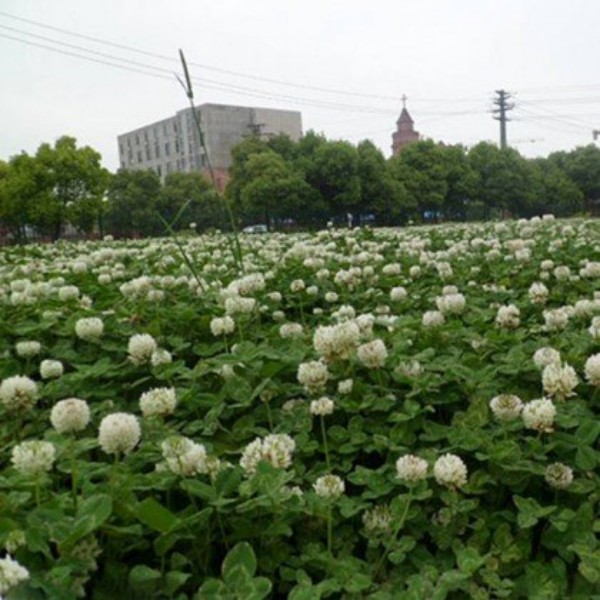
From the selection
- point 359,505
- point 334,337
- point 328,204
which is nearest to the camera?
point 359,505

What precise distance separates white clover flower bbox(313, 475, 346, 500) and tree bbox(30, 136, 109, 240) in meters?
30.2

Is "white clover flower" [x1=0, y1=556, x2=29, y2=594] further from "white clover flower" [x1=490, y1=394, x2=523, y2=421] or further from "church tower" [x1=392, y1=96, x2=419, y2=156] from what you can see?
"church tower" [x1=392, y1=96, x2=419, y2=156]

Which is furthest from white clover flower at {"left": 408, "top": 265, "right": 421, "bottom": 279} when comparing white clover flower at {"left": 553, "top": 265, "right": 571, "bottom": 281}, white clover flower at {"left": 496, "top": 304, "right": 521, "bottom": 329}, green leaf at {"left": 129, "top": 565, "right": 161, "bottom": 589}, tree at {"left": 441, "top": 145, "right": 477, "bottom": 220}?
tree at {"left": 441, "top": 145, "right": 477, "bottom": 220}

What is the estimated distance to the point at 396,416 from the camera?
1.80 m

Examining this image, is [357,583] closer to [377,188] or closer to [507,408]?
[507,408]

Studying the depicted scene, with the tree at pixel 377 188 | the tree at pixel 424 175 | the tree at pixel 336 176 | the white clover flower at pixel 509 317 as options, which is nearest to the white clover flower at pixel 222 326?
the white clover flower at pixel 509 317

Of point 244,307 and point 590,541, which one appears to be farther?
point 244,307

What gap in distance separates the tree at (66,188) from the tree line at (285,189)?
43 mm

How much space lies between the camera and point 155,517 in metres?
1.25

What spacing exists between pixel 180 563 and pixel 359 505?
0.43 metres

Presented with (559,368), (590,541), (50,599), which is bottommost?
(590,541)

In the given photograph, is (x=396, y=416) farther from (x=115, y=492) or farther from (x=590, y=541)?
(x=115, y=492)

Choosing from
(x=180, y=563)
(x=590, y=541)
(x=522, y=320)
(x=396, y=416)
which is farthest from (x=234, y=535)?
(x=522, y=320)

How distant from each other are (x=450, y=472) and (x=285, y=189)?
3111 cm
